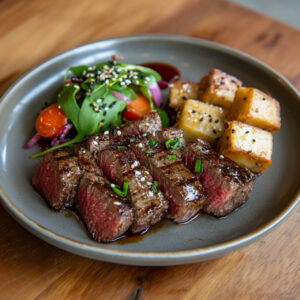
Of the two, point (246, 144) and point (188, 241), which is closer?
point (188, 241)

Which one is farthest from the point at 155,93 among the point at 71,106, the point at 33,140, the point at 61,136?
the point at 33,140

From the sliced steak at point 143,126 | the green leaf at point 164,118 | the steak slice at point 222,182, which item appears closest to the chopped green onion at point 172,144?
the steak slice at point 222,182

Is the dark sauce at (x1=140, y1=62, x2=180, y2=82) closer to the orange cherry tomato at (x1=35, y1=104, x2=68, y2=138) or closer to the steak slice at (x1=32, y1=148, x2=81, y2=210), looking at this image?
the orange cherry tomato at (x1=35, y1=104, x2=68, y2=138)

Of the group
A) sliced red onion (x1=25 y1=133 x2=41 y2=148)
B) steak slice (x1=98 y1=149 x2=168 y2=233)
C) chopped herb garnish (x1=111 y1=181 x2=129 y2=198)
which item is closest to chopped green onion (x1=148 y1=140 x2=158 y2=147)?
steak slice (x1=98 y1=149 x2=168 y2=233)

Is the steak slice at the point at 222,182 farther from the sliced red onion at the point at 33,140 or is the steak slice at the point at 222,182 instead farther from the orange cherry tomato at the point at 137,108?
the sliced red onion at the point at 33,140

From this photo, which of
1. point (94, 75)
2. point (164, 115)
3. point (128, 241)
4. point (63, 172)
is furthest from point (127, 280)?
point (94, 75)

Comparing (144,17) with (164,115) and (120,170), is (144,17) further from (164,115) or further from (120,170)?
(120,170)
